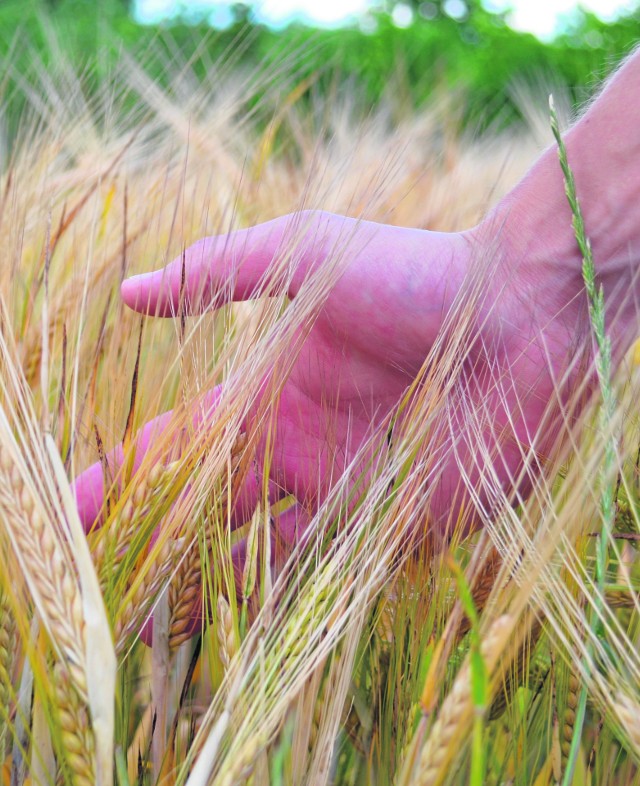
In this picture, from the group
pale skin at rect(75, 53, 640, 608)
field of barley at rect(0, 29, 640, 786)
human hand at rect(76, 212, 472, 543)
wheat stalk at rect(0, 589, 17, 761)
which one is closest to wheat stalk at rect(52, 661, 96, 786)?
field of barley at rect(0, 29, 640, 786)

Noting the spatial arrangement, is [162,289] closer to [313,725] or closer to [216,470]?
[216,470]

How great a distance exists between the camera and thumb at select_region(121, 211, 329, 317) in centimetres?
73

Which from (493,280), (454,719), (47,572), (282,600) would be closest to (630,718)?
(454,719)

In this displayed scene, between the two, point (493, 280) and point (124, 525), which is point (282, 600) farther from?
point (493, 280)

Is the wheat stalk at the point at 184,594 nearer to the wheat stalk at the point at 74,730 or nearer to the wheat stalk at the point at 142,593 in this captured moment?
the wheat stalk at the point at 142,593

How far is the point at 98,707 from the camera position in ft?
1.39

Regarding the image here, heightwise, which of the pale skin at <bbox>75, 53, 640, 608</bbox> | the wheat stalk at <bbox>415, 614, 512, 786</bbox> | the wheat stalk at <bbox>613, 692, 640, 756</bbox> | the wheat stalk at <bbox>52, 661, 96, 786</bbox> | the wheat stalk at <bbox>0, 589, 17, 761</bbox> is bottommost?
the wheat stalk at <bbox>0, 589, 17, 761</bbox>

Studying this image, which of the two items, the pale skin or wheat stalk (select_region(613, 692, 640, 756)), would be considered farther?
the pale skin

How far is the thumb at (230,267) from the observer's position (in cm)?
73

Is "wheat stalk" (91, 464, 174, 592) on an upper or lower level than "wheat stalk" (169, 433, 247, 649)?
upper

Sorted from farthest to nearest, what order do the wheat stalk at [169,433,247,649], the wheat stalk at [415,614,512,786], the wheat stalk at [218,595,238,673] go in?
the wheat stalk at [169,433,247,649], the wheat stalk at [218,595,238,673], the wheat stalk at [415,614,512,786]

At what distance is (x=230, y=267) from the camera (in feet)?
2.56

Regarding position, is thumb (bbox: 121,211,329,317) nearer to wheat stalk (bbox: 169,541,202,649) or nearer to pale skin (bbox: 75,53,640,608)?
pale skin (bbox: 75,53,640,608)

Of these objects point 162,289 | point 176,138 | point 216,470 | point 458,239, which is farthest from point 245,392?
point 176,138
